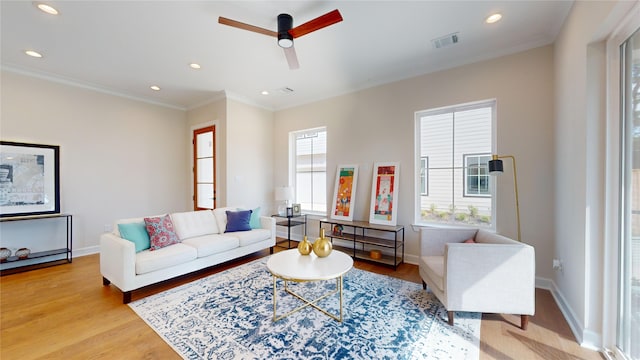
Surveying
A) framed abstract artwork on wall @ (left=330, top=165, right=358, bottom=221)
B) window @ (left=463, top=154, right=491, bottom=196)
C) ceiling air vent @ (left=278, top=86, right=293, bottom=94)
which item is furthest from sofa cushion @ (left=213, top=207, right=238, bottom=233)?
window @ (left=463, top=154, right=491, bottom=196)

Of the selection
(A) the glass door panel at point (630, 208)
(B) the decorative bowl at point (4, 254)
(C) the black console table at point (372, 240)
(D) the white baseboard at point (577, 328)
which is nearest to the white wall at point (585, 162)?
(D) the white baseboard at point (577, 328)

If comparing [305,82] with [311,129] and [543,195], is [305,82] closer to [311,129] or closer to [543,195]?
[311,129]

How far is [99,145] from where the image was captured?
4.34 meters

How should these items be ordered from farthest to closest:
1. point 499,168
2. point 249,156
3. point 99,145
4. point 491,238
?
point 249,156 → point 99,145 → point 499,168 → point 491,238

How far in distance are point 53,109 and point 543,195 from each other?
22.9ft

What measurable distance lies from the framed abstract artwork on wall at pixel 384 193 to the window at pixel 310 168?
1103 millimetres

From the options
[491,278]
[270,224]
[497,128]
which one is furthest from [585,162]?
[270,224]

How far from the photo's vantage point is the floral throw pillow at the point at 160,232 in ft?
10.0

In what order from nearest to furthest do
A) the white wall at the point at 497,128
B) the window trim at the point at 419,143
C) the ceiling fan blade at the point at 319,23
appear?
1. the ceiling fan blade at the point at 319,23
2. the white wall at the point at 497,128
3. the window trim at the point at 419,143

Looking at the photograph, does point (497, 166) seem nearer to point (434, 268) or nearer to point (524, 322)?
point (434, 268)

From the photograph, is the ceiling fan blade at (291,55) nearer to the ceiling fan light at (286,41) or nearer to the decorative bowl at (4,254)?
the ceiling fan light at (286,41)

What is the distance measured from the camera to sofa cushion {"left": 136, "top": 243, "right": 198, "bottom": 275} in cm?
270

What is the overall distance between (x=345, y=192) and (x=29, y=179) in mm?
4785

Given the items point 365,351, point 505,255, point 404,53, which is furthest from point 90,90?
point 505,255
